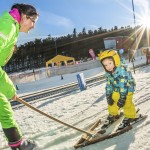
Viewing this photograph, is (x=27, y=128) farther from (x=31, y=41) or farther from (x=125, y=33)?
(x=125, y=33)

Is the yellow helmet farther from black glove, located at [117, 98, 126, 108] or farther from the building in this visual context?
the building

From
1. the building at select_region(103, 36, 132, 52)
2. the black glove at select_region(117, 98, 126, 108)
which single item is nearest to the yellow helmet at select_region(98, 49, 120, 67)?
the black glove at select_region(117, 98, 126, 108)

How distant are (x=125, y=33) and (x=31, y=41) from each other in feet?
113

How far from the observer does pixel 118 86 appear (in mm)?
5207

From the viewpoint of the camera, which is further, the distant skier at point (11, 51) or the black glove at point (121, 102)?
the black glove at point (121, 102)

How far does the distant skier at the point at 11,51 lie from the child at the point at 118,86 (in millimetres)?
1987

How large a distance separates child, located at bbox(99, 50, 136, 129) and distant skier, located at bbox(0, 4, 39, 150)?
6.52 ft

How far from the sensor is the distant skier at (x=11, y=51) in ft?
10.0

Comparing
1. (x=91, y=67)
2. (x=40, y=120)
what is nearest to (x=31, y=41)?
(x=91, y=67)

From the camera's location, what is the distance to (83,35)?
100 metres

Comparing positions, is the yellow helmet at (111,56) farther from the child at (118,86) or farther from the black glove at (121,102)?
the black glove at (121,102)

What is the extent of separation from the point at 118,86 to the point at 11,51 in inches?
96.1

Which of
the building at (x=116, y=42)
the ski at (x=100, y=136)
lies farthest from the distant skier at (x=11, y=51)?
the building at (x=116, y=42)

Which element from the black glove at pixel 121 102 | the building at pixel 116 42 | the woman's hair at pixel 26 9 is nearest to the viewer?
the woman's hair at pixel 26 9
